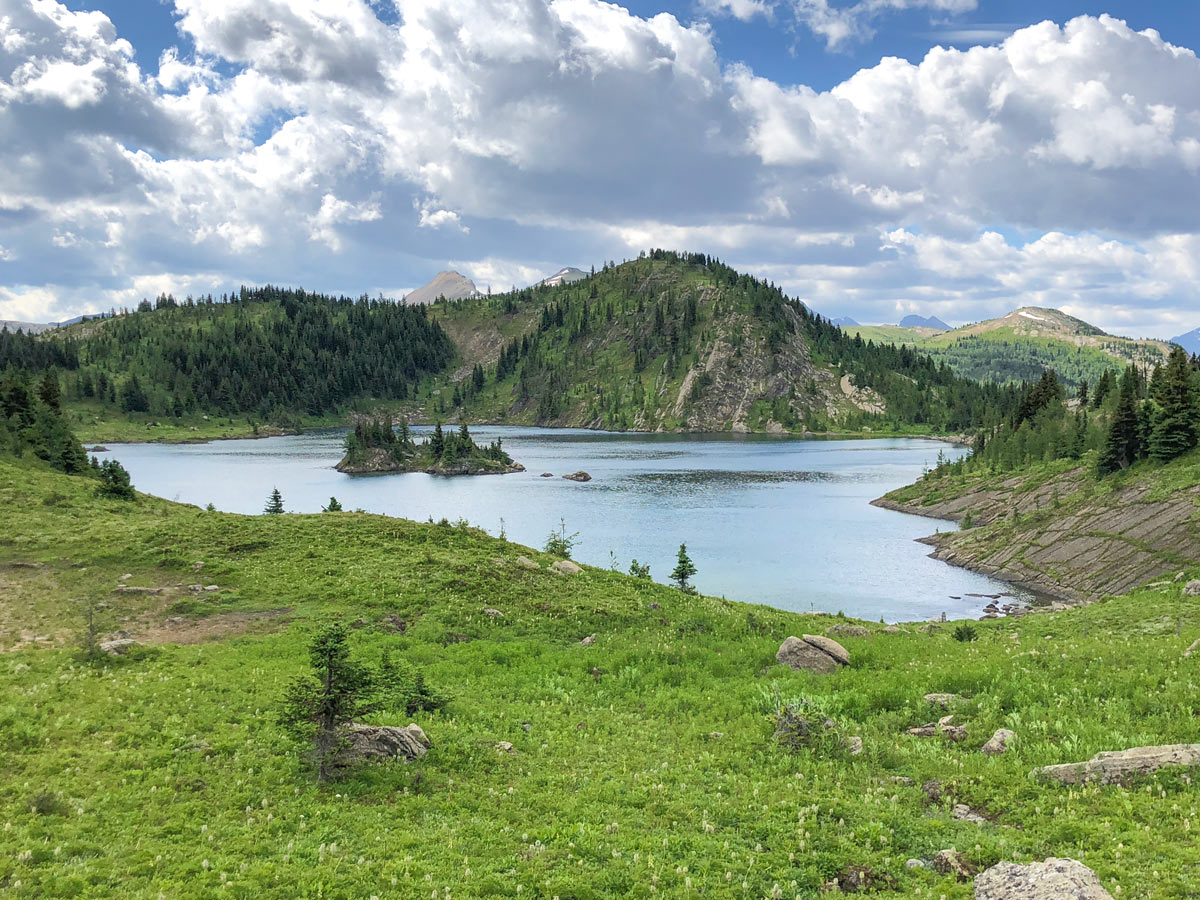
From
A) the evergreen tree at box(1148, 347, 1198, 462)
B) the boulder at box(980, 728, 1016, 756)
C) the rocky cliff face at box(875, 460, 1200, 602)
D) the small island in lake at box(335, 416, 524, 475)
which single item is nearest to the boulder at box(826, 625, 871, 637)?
the boulder at box(980, 728, 1016, 756)

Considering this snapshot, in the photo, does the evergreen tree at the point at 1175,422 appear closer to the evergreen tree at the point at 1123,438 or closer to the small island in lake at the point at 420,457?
the evergreen tree at the point at 1123,438

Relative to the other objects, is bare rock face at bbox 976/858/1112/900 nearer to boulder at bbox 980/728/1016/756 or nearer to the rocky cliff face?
boulder at bbox 980/728/1016/756

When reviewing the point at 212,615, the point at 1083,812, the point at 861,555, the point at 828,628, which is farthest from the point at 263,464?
the point at 1083,812

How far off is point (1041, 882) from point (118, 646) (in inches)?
1049

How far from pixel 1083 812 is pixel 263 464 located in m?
196

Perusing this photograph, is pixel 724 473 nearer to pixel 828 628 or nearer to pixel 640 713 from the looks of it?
pixel 828 628

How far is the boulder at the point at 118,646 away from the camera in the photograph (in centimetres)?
2311

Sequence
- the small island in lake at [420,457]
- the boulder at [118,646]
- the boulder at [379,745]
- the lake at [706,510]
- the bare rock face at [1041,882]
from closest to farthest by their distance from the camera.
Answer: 1. the bare rock face at [1041,882]
2. the boulder at [379,745]
3. the boulder at [118,646]
4. the lake at [706,510]
5. the small island in lake at [420,457]

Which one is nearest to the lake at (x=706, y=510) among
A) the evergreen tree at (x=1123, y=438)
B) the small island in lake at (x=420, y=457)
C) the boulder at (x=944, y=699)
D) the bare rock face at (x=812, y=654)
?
the small island in lake at (x=420, y=457)

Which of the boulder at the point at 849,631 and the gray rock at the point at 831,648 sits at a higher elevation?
the gray rock at the point at 831,648

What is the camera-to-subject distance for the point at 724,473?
532 feet

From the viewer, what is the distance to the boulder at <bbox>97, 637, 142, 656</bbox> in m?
23.1

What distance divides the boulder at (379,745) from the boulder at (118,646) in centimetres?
1168

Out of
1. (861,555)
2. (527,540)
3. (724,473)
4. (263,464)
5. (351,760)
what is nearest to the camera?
(351,760)
